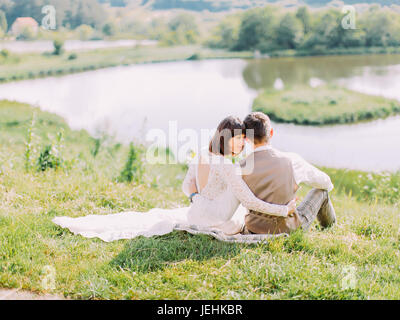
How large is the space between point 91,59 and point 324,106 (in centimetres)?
1395

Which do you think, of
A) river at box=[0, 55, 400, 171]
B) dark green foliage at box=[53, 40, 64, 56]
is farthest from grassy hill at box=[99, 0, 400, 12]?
dark green foliage at box=[53, 40, 64, 56]

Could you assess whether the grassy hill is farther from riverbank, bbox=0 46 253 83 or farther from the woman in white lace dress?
the woman in white lace dress

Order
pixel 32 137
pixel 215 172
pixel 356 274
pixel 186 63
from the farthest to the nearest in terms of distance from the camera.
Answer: pixel 186 63
pixel 32 137
pixel 215 172
pixel 356 274

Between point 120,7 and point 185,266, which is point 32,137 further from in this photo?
point 120,7

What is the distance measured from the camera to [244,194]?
3.06m

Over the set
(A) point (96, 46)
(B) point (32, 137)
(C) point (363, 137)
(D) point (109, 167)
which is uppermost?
(A) point (96, 46)

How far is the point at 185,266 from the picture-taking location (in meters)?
2.81

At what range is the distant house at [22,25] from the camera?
52.3 feet

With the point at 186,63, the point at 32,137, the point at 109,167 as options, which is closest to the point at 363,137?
the point at 186,63

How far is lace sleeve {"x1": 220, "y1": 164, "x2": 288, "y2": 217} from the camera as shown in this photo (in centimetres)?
304

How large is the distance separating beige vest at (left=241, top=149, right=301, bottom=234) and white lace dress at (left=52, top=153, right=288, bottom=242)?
2.6 inches

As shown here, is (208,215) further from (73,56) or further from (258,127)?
(73,56)

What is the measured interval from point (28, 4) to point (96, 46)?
29.0 ft

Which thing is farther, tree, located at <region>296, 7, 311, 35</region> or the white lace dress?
tree, located at <region>296, 7, 311, 35</region>
